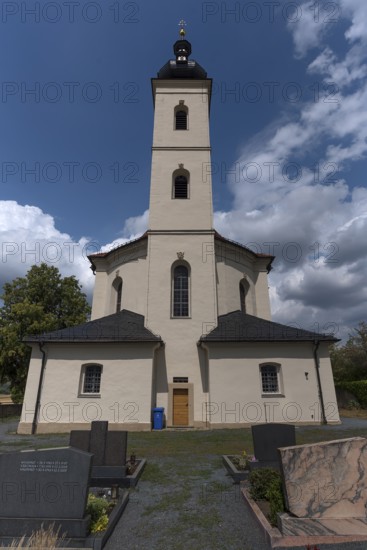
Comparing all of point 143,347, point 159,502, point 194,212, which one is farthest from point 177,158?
point 159,502

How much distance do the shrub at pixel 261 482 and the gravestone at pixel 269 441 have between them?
1.38m

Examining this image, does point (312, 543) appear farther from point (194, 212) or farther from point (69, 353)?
point (194, 212)

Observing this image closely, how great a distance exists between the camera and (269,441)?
7.70 meters

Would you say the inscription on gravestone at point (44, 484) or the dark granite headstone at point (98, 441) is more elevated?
the dark granite headstone at point (98, 441)

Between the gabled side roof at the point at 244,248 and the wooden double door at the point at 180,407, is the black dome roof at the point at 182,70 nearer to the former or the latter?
the gabled side roof at the point at 244,248

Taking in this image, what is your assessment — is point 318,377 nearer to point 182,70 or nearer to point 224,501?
point 224,501

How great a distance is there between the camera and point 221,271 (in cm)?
2089

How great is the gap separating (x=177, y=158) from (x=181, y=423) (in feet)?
55.2

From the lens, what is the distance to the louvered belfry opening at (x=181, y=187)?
2194 cm

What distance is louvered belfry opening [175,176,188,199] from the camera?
72.0 feet

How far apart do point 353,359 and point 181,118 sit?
29.3 meters

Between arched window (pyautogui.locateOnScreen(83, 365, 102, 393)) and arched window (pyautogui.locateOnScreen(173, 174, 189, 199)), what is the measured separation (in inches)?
473

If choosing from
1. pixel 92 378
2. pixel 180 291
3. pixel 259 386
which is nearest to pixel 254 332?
pixel 259 386

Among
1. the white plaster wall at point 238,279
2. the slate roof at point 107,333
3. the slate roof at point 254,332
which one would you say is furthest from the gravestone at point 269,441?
the white plaster wall at point 238,279
